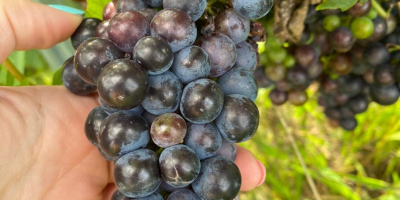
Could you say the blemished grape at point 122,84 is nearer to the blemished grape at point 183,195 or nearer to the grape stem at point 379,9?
the blemished grape at point 183,195

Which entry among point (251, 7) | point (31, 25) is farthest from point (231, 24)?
point (31, 25)

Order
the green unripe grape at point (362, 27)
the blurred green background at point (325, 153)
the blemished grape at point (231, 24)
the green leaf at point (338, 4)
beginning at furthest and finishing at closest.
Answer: the blurred green background at point (325, 153) < the green unripe grape at point (362, 27) < the green leaf at point (338, 4) < the blemished grape at point (231, 24)

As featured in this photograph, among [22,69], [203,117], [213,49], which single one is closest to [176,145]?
[203,117]

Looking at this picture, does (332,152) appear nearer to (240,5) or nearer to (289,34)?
(289,34)

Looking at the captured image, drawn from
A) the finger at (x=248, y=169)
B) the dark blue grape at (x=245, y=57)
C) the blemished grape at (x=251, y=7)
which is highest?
the blemished grape at (x=251, y=7)

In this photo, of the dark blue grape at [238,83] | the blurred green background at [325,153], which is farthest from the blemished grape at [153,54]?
the blurred green background at [325,153]

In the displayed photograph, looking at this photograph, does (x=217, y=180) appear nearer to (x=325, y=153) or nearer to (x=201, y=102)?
(x=201, y=102)

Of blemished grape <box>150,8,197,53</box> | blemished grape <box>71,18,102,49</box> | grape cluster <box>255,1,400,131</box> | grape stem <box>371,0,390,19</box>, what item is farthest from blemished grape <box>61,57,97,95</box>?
grape stem <box>371,0,390,19</box>
